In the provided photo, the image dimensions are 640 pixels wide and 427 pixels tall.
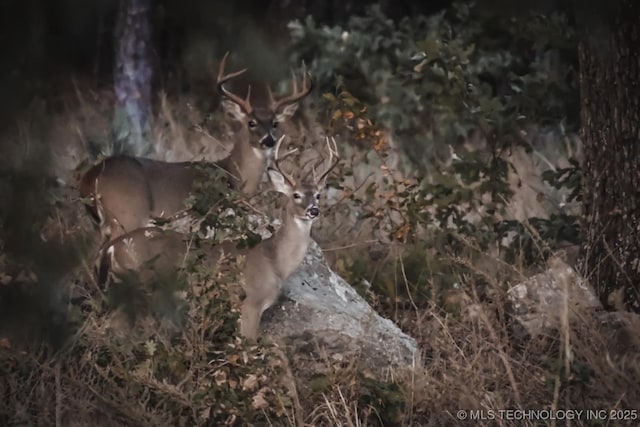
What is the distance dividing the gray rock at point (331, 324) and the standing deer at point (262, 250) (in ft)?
0.33

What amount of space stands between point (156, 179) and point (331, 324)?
2421mm

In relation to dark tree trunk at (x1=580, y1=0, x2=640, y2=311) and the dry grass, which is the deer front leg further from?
dark tree trunk at (x1=580, y1=0, x2=640, y2=311)

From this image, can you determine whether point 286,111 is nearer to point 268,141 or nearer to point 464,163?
point 268,141

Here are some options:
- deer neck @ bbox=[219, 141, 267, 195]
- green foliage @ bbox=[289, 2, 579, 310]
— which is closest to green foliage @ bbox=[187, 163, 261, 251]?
green foliage @ bbox=[289, 2, 579, 310]

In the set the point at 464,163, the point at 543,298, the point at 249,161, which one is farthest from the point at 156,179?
the point at 543,298

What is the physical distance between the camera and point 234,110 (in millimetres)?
8992

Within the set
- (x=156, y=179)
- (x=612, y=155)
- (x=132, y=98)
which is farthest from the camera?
(x=132, y=98)

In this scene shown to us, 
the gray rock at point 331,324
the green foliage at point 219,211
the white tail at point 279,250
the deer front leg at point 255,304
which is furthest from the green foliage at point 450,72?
the deer front leg at point 255,304

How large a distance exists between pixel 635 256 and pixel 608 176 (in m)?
0.41

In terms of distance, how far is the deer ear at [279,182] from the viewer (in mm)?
6848

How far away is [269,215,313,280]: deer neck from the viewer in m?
6.43

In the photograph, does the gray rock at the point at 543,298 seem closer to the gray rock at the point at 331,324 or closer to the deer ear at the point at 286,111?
the gray rock at the point at 331,324

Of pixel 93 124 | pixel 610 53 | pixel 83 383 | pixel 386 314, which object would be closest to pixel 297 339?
pixel 386 314

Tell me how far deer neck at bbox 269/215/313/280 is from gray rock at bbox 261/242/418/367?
116 millimetres
